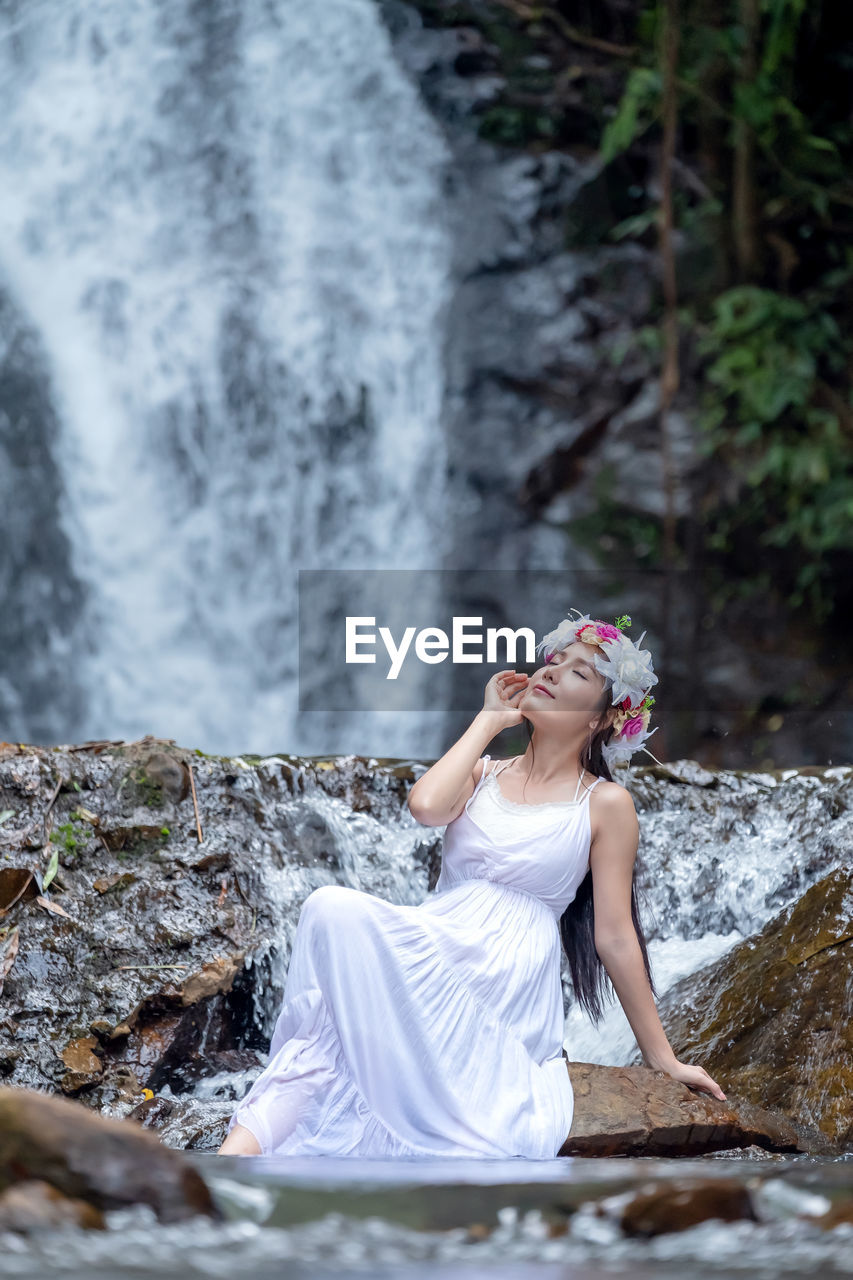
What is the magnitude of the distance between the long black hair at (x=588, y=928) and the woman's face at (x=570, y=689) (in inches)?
1.0

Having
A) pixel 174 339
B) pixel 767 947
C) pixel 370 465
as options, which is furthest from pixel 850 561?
pixel 767 947

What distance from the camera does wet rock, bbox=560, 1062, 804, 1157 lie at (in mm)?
2043

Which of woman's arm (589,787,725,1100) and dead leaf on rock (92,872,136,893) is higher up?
woman's arm (589,787,725,1100)

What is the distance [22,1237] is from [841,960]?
6.59 feet

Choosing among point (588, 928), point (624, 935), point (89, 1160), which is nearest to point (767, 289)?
point (588, 928)

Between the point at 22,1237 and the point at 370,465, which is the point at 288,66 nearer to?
the point at 370,465

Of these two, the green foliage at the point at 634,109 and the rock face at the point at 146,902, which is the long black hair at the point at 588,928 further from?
the green foliage at the point at 634,109

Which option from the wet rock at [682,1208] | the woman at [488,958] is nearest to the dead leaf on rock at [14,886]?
the woman at [488,958]

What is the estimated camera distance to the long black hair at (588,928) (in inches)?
93.6

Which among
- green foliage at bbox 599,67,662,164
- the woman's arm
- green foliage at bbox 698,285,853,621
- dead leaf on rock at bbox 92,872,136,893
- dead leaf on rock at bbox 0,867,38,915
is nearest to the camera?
the woman's arm

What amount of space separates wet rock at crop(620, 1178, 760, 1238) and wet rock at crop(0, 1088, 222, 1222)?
445mm

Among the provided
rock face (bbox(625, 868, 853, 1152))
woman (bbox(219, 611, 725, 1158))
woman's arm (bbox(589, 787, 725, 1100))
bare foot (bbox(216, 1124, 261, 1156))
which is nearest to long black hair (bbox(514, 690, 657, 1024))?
woman (bbox(219, 611, 725, 1158))

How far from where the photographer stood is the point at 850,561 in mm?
6918

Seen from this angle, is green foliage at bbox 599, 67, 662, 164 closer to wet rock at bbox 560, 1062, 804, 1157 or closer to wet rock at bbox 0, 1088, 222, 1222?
wet rock at bbox 560, 1062, 804, 1157
